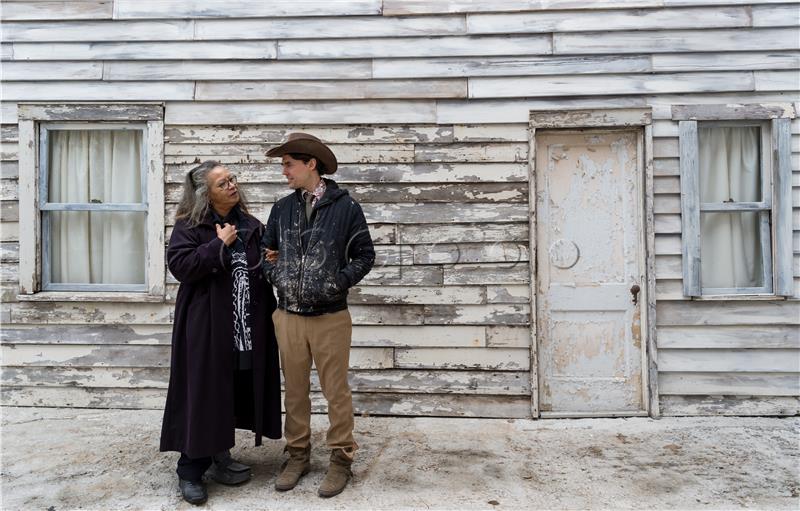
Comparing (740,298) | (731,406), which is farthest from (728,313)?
(731,406)

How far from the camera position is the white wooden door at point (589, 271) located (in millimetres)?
4109

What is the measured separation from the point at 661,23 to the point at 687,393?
274 cm

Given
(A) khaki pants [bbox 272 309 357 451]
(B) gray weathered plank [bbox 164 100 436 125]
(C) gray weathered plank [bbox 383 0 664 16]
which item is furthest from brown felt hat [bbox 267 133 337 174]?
(C) gray weathered plank [bbox 383 0 664 16]

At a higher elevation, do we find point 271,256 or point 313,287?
point 271,256

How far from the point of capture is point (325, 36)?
416 centimetres

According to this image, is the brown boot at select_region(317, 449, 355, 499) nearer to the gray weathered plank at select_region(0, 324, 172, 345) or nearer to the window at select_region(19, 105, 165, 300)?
the gray weathered plank at select_region(0, 324, 172, 345)

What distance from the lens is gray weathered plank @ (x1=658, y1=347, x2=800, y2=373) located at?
4.06 meters

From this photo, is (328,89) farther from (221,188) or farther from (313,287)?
(313,287)

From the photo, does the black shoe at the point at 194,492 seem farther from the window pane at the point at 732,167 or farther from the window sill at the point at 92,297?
the window pane at the point at 732,167

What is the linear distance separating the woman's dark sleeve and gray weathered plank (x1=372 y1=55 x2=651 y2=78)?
6.63 feet

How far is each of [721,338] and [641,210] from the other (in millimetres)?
1111

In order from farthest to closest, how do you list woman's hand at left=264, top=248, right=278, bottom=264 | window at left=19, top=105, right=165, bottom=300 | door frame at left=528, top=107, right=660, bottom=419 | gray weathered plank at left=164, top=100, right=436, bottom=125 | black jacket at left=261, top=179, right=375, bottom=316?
1. window at left=19, top=105, right=165, bottom=300
2. gray weathered plank at left=164, top=100, right=436, bottom=125
3. door frame at left=528, top=107, right=660, bottom=419
4. woman's hand at left=264, top=248, right=278, bottom=264
5. black jacket at left=261, top=179, right=375, bottom=316

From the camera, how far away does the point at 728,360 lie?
4.07m

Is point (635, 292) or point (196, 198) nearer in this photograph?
point (196, 198)
